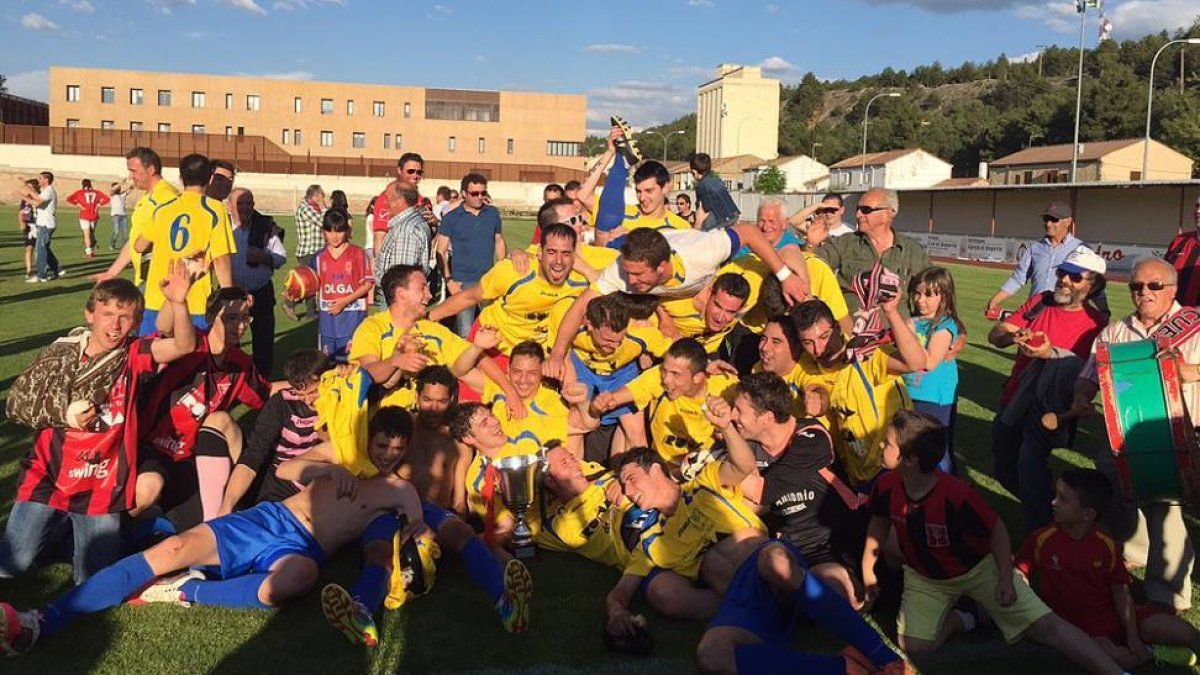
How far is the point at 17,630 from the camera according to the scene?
4.01 m

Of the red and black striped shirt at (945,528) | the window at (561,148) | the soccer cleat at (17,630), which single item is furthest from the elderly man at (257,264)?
the window at (561,148)

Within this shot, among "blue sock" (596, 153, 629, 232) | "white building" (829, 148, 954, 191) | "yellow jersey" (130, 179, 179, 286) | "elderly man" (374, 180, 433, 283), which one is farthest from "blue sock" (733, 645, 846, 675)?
"white building" (829, 148, 954, 191)

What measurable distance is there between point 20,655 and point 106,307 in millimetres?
1594

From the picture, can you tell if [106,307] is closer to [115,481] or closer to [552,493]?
[115,481]

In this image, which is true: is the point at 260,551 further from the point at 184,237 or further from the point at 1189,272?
the point at 1189,272

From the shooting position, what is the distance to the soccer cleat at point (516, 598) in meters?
4.39

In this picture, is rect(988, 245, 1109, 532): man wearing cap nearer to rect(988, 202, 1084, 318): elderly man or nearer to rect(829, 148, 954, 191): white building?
rect(988, 202, 1084, 318): elderly man

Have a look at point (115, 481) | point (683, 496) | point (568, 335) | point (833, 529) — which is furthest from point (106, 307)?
point (833, 529)

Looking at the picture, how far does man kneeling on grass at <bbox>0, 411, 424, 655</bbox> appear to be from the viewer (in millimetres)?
4312

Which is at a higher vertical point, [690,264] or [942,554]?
[690,264]

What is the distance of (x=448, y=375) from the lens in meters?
5.78

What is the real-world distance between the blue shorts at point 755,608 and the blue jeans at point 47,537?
9.72 feet

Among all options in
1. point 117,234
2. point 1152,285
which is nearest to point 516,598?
point 1152,285

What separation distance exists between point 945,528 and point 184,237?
5.51 m
